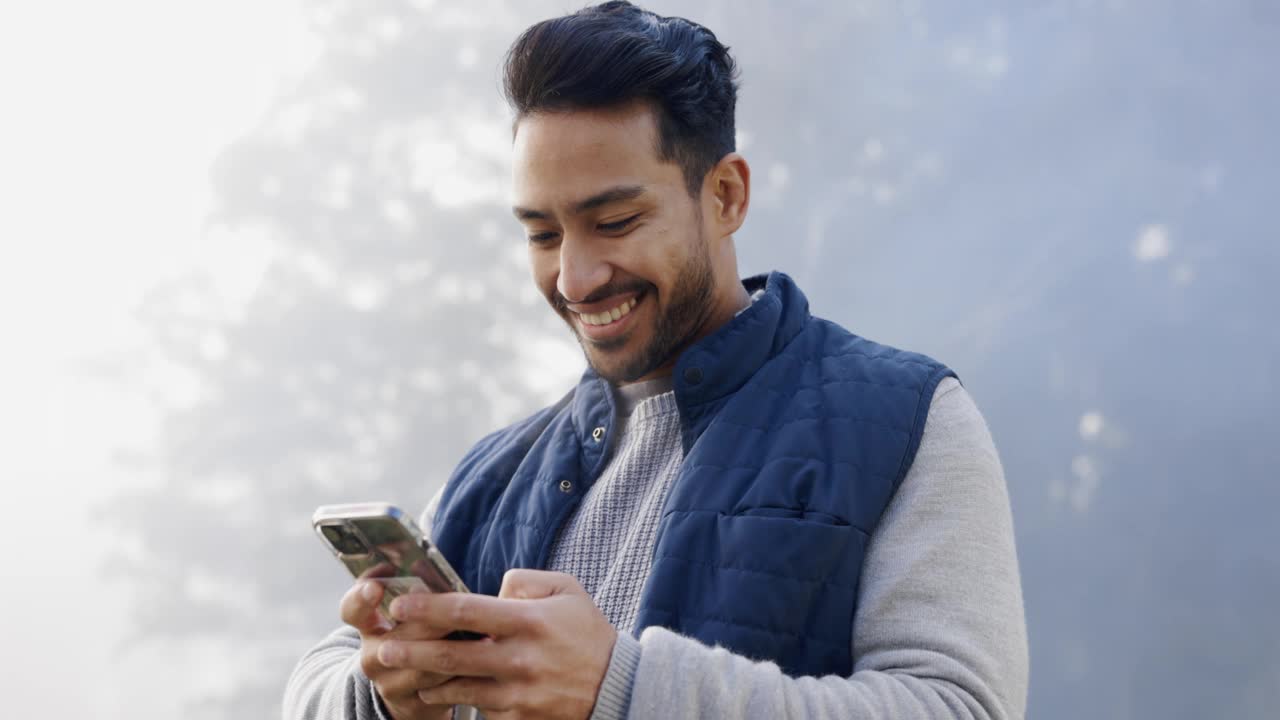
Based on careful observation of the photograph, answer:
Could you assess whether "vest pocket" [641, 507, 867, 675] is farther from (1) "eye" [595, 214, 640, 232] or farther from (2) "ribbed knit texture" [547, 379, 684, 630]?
(1) "eye" [595, 214, 640, 232]

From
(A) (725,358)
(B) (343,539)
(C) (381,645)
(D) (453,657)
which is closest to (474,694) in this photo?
(D) (453,657)

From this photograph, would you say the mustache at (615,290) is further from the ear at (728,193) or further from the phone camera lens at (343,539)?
the phone camera lens at (343,539)

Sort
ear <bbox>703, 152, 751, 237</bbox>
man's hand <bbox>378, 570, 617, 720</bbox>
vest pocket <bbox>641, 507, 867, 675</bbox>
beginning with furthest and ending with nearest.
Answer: ear <bbox>703, 152, 751, 237</bbox>, vest pocket <bbox>641, 507, 867, 675</bbox>, man's hand <bbox>378, 570, 617, 720</bbox>

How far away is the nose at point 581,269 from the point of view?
2.32 meters

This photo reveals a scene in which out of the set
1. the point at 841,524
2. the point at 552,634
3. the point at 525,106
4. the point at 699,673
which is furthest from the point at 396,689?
the point at 525,106

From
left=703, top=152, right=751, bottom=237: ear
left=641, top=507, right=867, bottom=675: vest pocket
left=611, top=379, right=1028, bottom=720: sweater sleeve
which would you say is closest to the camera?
left=611, top=379, right=1028, bottom=720: sweater sleeve

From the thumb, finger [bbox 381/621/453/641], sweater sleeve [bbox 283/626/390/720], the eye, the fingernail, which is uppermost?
the eye

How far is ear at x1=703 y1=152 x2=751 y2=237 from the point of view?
8.29ft

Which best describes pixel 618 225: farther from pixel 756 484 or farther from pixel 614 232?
pixel 756 484

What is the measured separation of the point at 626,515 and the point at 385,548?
2.54 ft

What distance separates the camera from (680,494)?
85.0 inches

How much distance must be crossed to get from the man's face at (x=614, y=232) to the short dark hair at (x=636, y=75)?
0.11ft

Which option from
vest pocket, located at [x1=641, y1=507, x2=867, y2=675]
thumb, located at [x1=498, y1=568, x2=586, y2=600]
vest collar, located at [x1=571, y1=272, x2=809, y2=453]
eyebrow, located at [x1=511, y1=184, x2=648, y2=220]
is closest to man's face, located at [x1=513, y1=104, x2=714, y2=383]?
eyebrow, located at [x1=511, y1=184, x2=648, y2=220]

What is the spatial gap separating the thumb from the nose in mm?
787
